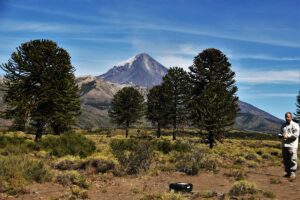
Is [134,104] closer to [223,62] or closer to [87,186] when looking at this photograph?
[223,62]

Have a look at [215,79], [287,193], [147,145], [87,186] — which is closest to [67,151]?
[147,145]

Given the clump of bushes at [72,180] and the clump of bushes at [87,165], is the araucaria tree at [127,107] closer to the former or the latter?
the clump of bushes at [87,165]

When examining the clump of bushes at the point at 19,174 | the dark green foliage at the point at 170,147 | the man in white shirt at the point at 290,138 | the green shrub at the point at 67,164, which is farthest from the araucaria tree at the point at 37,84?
the man in white shirt at the point at 290,138

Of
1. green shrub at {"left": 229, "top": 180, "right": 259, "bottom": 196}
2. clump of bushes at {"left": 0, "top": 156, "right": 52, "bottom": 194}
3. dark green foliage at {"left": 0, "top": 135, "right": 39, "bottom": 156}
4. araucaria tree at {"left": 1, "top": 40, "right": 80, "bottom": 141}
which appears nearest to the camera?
green shrub at {"left": 229, "top": 180, "right": 259, "bottom": 196}

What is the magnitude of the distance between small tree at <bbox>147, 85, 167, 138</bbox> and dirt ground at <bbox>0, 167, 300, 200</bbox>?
4427cm

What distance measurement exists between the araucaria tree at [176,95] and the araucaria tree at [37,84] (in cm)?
2381

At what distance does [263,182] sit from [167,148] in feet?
44.7

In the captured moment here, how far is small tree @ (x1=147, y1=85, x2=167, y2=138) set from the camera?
6212 centimetres

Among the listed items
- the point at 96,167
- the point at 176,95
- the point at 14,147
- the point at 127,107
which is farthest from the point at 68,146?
the point at 127,107

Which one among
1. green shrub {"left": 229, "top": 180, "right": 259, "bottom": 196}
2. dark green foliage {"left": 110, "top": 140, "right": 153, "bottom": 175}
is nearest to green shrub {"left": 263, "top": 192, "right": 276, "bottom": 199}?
green shrub {"left": 229, "top": 180, "right": 259, "bottom": 196}

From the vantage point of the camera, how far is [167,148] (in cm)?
2822

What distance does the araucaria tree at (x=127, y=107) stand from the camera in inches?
2709

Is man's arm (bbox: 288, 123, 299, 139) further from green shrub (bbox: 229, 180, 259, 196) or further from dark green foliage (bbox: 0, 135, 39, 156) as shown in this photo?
dark green foliage (bbox: 0, 135, 39, 156)

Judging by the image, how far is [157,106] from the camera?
213 ft
